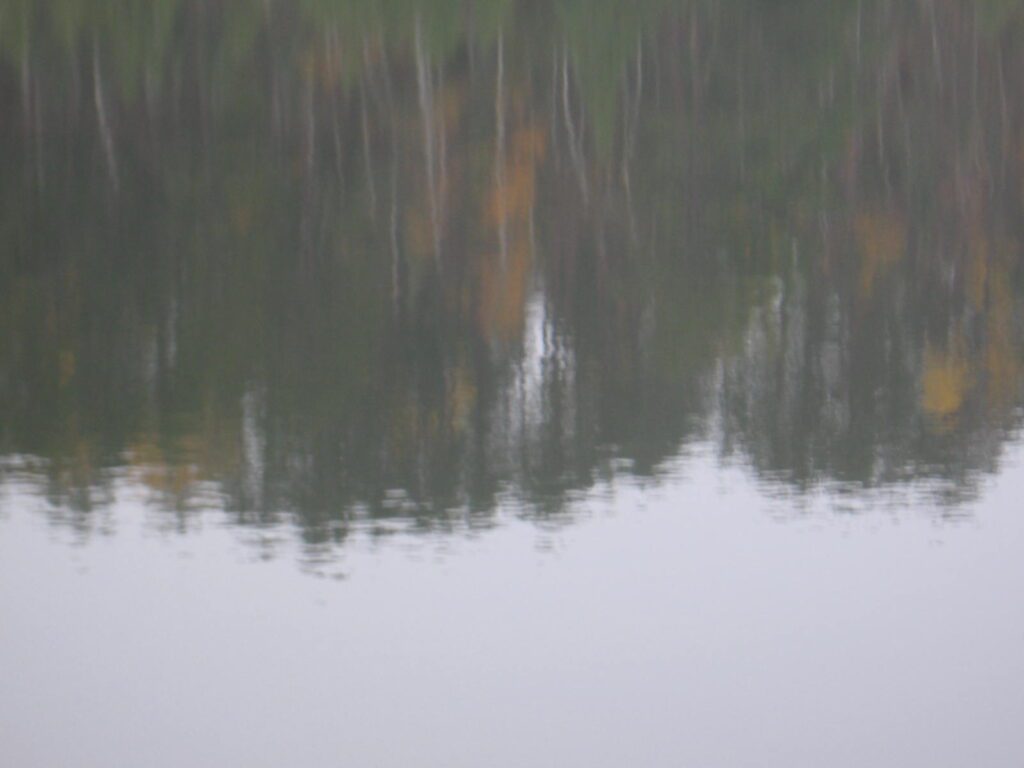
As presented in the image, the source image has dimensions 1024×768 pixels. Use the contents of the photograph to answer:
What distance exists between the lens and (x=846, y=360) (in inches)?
283

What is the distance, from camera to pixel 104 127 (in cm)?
1059

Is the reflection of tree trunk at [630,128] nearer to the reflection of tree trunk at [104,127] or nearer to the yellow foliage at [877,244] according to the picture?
the yellow foliage at [877,244]

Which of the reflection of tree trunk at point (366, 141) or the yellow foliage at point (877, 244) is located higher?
the reflection of tree trunk at point (366, 141)

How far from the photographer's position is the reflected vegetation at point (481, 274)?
614 centimetres

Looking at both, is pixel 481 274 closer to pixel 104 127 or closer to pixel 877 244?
pixel 877 244

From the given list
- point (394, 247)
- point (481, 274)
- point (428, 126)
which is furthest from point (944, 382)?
point (428, 126)

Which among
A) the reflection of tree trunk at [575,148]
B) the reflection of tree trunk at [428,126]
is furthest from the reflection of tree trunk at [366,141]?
the reflection of tree trunk at [575,148]

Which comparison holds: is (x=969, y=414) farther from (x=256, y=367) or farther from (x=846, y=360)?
(x=256, y=367)

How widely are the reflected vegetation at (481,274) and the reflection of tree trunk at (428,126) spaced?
6 centimetres

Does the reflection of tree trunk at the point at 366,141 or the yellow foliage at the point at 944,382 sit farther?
the reflection of tree trunk at the point at 366,141

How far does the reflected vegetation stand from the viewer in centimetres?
614

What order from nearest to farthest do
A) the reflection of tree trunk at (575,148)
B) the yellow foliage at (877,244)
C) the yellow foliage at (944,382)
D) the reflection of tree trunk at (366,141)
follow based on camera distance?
the yellow foliage at (944,382) < the yellow foliage at (877,244) < the reflection of tree trunk at (366,141) < the reflection of tree trunk at (575,148)

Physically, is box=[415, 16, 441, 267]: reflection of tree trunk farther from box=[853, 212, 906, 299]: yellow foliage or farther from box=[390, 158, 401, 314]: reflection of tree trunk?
box=[853, 212, 906, 299]: yellow foliage

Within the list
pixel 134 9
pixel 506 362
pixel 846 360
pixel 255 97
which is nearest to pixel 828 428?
pixel 846 360
